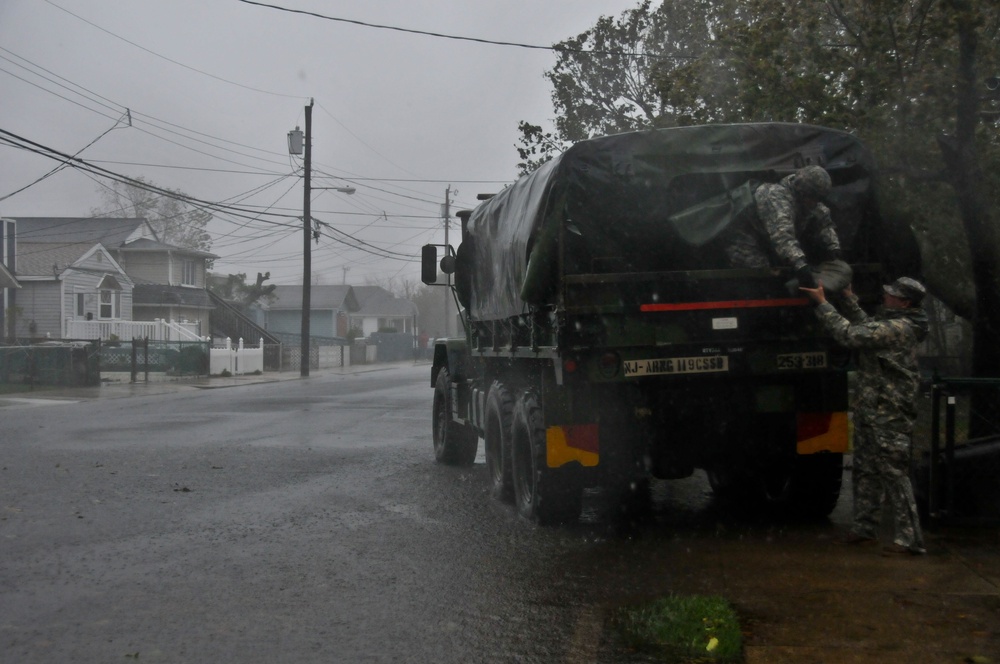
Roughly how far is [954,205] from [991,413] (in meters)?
4.35

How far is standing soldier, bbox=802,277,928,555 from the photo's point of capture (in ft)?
23.3

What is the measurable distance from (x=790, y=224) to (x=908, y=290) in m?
0.88

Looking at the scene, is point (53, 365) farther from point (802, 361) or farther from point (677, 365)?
point (802, 361)

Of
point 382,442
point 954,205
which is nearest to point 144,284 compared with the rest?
point 382,442

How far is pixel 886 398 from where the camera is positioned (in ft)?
23.7

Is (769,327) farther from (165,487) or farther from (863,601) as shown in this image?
(165,487)

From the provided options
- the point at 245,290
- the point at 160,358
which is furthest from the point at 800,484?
the point at 245,290

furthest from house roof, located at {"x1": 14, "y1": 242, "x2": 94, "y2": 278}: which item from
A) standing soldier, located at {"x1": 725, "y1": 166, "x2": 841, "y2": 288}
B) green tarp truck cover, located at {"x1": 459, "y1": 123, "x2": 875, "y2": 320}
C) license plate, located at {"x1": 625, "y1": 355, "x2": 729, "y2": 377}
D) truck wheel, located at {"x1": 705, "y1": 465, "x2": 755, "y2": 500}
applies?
standing soldier, located at {"x1": 725, "y1": 166, "x2": 841, "y2": 288}

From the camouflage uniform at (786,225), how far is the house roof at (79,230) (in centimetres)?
4730

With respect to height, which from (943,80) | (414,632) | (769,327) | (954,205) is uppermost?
(943,80)

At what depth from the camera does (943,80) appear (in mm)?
14070

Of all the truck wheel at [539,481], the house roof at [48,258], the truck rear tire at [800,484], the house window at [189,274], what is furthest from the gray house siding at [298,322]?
the truck wheel at [539,481]

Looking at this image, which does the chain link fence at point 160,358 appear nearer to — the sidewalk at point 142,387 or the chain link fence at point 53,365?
the sidewalk at point 142,387

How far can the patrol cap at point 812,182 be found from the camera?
7562 millimetres
